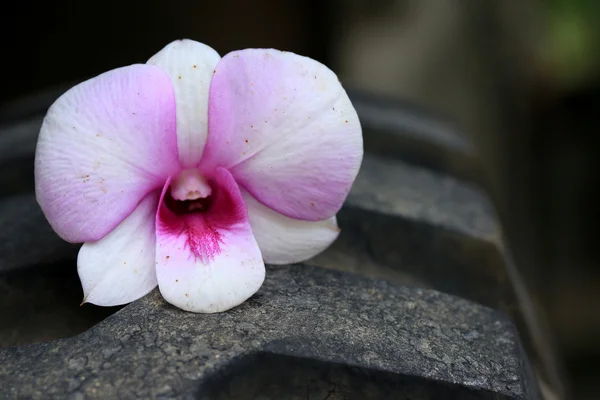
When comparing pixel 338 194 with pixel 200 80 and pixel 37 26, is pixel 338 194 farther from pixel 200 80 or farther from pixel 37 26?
pixel 37 26

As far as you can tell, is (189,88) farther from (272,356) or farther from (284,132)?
Answer: (272,356)

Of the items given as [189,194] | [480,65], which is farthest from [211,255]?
[480,65]

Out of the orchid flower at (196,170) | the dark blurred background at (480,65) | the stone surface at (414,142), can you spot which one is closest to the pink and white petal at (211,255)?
the orchid flower at (196,170)

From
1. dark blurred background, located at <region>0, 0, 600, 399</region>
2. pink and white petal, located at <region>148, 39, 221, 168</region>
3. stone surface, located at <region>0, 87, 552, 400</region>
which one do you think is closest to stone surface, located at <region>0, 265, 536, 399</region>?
stone surface, located at <region>0, 87, 552, 400</region>

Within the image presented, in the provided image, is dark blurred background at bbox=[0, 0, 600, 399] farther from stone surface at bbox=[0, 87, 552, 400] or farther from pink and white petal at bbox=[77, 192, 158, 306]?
pink and white petal at bbox=[77, 192, 158, 306]

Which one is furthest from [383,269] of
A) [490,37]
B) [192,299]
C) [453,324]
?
[490,37]

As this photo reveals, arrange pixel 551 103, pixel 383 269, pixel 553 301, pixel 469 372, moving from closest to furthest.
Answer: pixel 469 372, pixel 383 269, pixel 551 103, pixel 553 301
